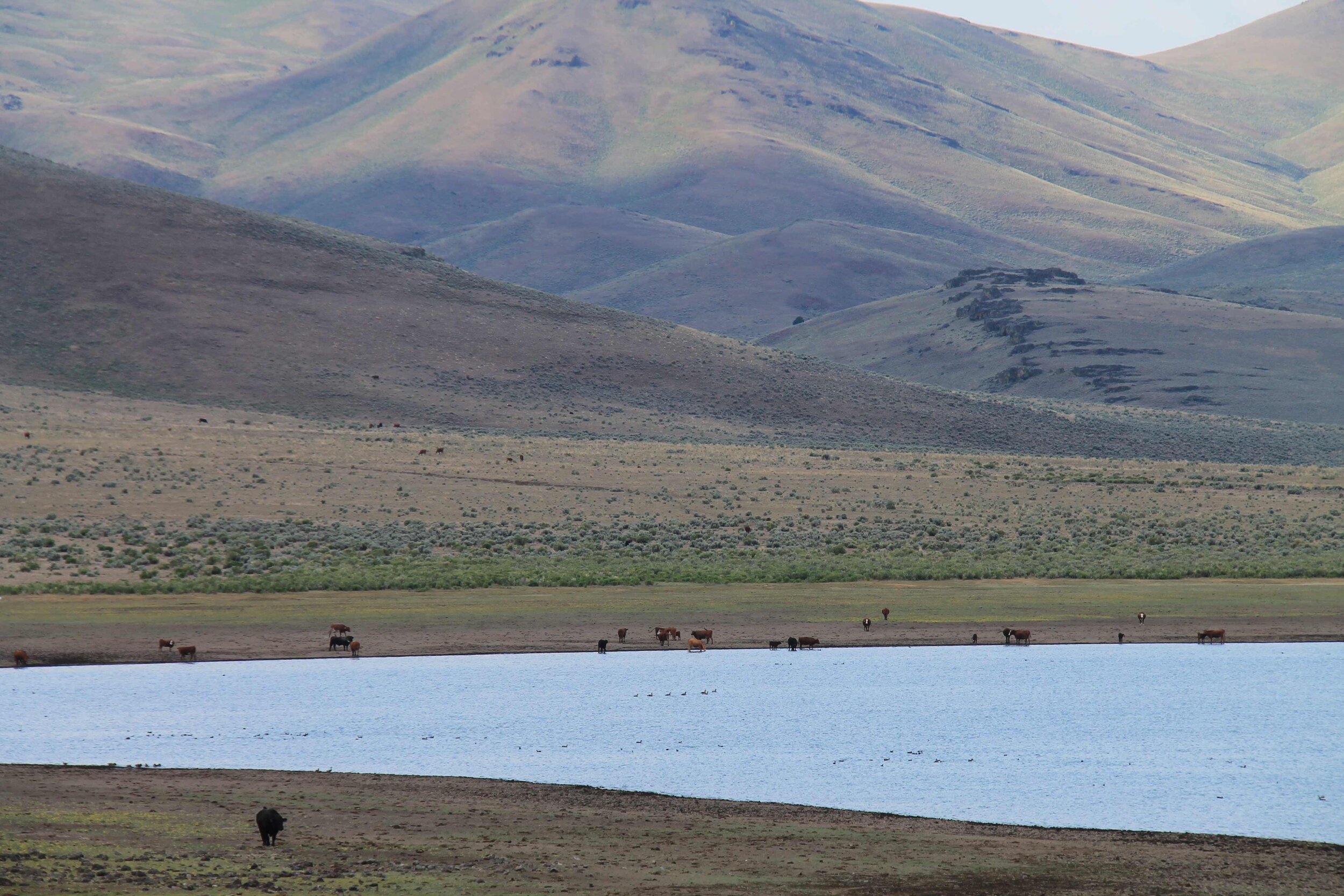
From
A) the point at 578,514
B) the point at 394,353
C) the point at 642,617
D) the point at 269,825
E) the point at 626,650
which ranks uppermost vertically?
the point at 394,353

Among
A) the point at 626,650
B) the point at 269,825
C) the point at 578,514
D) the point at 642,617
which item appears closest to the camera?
the point at 269,825

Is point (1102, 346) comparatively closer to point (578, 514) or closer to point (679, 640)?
point (578, 514)

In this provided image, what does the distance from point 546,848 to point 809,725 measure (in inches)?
367

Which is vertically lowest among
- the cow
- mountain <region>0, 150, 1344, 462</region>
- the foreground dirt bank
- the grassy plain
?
the foreground dirt bank

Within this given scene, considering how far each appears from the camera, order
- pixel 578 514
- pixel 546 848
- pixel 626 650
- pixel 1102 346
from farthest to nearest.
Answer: pixel 1102 346 → pixel 578 514 → pixel 626 650 → pixel 546 848

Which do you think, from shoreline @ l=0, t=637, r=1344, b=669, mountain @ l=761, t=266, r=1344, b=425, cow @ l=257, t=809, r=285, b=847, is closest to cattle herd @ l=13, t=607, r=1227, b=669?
shoreline @ l=0, t=637, r=1344, b=669

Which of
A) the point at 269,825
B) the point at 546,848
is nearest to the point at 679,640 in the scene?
the point at 546,848

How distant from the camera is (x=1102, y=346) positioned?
459 ft

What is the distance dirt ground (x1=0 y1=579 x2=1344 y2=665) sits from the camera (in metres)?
32.5

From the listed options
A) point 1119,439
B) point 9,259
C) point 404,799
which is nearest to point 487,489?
point 404,799

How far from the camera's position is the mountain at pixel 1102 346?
125312 millimetres

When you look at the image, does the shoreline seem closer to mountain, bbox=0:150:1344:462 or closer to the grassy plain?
the grassy plain

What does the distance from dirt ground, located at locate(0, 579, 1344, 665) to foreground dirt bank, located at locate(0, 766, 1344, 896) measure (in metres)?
12.1

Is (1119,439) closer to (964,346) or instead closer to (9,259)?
(964,346)
